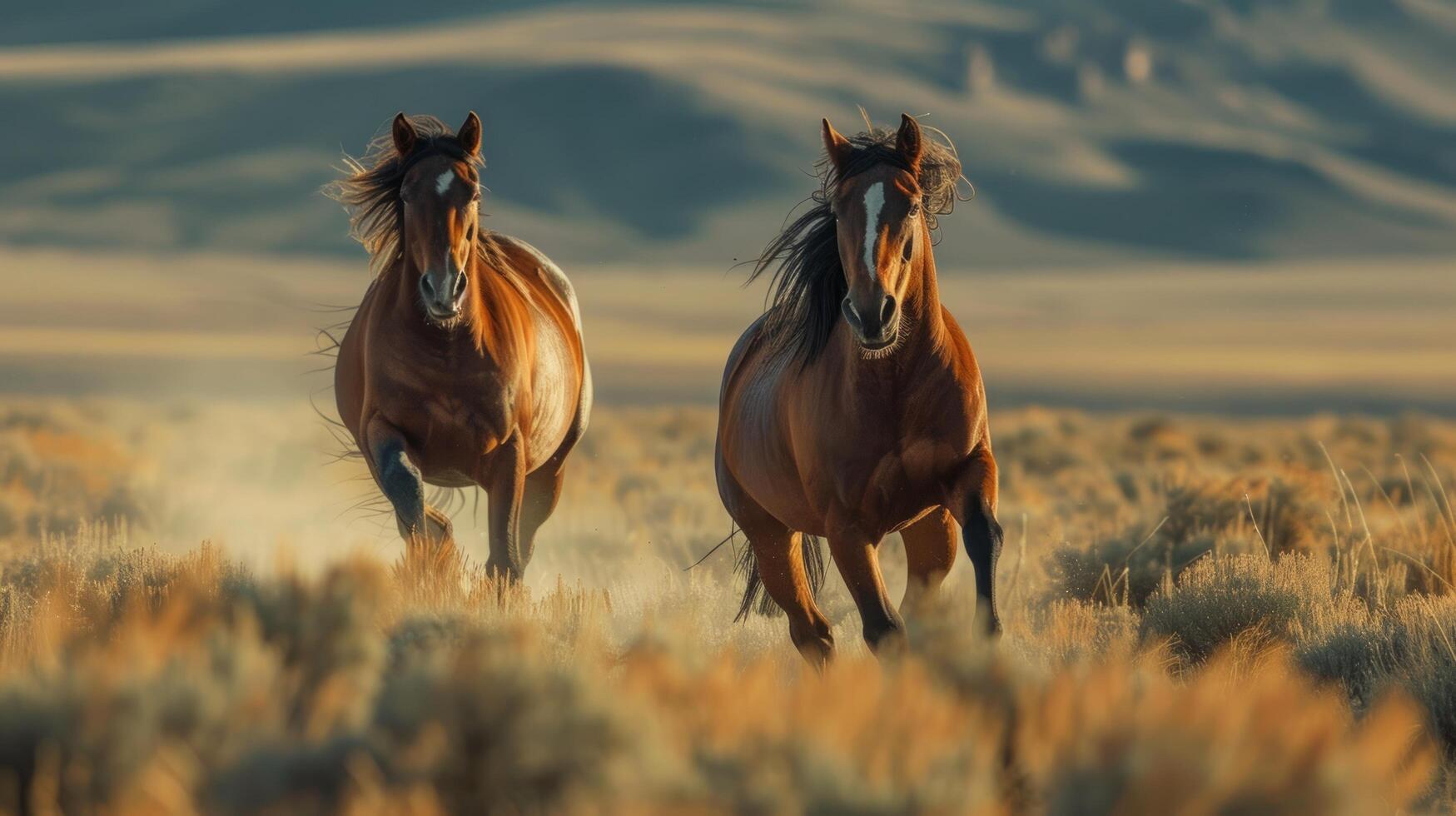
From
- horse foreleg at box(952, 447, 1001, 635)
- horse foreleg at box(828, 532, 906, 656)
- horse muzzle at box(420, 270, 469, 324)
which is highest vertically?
horse muzzle at box(420, 270, 469, 324)

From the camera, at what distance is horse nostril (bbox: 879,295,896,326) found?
6016 millimetres

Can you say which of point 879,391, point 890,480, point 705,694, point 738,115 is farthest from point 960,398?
point 738,115

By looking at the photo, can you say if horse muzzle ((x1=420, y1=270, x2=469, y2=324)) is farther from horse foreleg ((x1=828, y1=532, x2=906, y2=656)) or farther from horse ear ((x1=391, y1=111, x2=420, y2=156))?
horse foreleg ((x1=828, y1=532, x2=906, y2=656))

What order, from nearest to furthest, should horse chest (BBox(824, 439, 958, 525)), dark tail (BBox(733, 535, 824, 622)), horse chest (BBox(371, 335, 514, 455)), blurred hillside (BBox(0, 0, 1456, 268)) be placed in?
horse chest (BBox(824, 439, 958, 525)), horse chest (BBox(371, 335, 514, 455)), dark tail (BBox(733, 535, 824, 622)), blurred hillside (BBox(0, 0, 1456, 268))

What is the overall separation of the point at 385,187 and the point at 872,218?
11.2ft

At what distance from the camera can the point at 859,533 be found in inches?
259

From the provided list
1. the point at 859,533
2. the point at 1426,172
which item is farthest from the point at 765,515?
the point at 1426,172

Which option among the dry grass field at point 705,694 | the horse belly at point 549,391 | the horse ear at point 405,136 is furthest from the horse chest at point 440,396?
the horse ear at point 405,136

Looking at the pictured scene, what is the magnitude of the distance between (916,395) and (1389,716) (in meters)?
3.15

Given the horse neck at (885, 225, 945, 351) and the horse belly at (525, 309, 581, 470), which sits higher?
Answer: the horse neck at (885, 225, 945, 351)

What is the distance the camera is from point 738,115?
463ft

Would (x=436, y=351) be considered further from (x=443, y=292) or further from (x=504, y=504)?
(x=504, y=504)

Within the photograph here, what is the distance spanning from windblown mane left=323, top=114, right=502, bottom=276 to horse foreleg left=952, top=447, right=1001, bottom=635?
11.0 ft

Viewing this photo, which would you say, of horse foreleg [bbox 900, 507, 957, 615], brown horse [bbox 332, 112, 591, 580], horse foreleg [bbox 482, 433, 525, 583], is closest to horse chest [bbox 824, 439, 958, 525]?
horse foreleg [bbox 900, 507, 957, 615]
